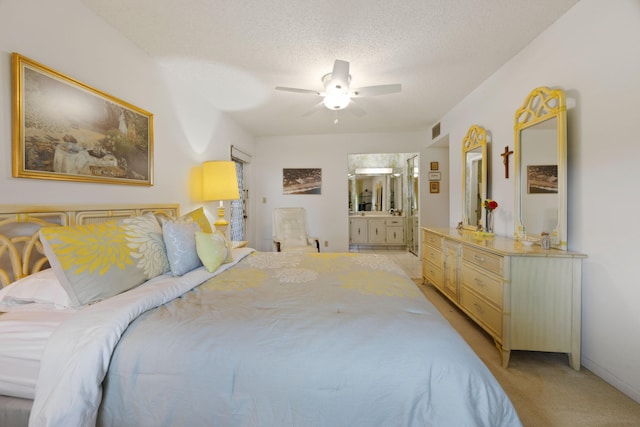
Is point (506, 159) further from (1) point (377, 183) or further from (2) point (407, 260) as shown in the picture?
(1) point (377, 183)

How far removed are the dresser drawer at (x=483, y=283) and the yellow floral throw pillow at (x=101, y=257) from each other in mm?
2278

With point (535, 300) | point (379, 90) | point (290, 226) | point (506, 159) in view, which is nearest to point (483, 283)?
point (535, 300)

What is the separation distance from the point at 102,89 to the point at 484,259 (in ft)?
10.2

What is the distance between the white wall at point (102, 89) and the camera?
4.14ft

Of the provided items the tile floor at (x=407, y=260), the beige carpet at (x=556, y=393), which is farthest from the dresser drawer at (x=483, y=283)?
the tile floor at (x=407, y=260)

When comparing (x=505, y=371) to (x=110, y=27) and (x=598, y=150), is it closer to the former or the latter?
(x=598, y=150)

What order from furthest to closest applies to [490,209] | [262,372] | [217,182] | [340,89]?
[217,182], [490,209], [340,89], [262,372]

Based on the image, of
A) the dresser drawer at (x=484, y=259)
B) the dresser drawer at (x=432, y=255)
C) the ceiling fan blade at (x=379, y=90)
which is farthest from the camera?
the dresser drawer at (x=432, y=255)

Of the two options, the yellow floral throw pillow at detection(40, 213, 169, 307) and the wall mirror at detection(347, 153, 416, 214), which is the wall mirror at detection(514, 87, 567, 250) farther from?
the wall mirror at detection(347, 153, 416, 214)

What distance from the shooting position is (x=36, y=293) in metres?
1.13

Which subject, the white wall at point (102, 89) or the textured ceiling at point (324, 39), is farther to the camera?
the textured ceiling at point (324, 39)

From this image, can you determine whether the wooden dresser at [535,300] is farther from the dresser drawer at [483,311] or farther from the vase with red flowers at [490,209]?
the vase with red flowers at [490,209]

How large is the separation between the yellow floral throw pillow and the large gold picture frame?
485 millimetres

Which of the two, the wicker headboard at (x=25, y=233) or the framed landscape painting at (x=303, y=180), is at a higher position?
the framed landscape painting at (x=303, y=180)
